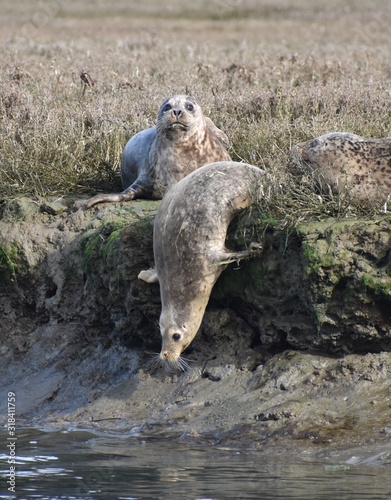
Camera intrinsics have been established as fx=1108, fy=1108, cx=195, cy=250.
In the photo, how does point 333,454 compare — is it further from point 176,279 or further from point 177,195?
point 177,195

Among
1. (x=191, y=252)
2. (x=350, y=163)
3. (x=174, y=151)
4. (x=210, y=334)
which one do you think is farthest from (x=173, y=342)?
(x=174, y=151)

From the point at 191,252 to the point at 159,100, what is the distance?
12.9ft

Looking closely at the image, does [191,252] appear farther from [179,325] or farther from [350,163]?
[350,163]

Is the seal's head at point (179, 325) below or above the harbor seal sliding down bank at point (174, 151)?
below

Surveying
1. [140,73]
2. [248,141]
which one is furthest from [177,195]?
[140,73]

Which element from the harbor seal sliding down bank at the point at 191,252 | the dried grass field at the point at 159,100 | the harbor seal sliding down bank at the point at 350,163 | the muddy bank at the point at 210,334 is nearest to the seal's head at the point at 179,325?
the harbor seal sliding down bank at the point at 191,252

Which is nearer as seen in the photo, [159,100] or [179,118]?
[179,118]

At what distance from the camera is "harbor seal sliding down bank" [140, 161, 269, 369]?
24.7ft

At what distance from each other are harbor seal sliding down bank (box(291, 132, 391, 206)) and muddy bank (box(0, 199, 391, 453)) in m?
0.47

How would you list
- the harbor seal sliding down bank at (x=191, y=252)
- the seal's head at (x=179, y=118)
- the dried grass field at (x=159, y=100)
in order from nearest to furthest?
1. the harbor seal sliding down bank at (x=191, y=252)
2. the seal's head at (x=179, y=118)
3. the dried grass field at (x=159, y=100)

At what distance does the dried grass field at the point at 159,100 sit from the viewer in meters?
9.59

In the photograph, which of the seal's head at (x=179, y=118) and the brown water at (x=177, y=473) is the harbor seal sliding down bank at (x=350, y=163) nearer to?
the seal's head at (x=179, y=118)

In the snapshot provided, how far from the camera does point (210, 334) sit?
7.87m

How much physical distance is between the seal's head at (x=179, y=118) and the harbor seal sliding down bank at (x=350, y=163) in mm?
1408
